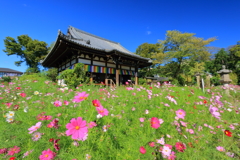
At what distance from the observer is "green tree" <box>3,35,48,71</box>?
1984 centimetres

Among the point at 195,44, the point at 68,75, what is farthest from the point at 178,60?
the point at 68,75

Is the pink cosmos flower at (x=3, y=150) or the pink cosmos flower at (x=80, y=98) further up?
the pink cosmos flower at (x=80, y=98)

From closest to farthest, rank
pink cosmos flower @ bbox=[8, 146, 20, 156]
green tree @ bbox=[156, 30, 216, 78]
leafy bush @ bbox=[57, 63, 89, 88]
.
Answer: pink cosmos flower @ bbox=[8, 146, 20, 156]
leafy bush @ bbox=[57, 63, 89, 88]
green tree @ bbox=[156, 30, 216, 78]

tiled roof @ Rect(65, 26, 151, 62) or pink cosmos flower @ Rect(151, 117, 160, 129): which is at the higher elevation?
tiled roof @ Rect(65, 26, 151, 62)

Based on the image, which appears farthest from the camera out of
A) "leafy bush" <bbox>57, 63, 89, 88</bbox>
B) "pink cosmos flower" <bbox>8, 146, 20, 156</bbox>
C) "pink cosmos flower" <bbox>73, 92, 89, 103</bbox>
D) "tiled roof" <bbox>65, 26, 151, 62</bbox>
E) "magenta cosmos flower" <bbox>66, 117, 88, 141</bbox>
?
"tiled roof" <bbox>65, 26, 151, 62</bbox>

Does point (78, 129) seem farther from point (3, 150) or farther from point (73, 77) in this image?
point (73, 77)

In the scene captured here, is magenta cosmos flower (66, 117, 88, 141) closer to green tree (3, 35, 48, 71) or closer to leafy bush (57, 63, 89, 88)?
leafy bush (57, 63, 89, 88)

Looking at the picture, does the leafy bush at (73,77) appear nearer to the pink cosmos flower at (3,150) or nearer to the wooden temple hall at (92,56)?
the wooden temple hall at (92,56)

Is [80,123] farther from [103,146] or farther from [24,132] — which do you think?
[24,132]

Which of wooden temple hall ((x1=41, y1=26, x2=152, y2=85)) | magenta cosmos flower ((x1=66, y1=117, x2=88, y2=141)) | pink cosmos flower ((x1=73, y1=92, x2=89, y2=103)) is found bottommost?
magenta cosmos flower ((x1=66, y1=117, x2=88, y2=141))

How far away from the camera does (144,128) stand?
1.30m

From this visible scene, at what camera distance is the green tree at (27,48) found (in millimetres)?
19844

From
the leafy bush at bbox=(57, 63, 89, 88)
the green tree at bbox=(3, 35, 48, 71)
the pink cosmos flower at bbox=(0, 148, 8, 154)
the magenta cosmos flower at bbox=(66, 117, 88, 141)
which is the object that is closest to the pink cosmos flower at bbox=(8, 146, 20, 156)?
the pink cosmos flower at bbox=(0, 148, 8, 154)

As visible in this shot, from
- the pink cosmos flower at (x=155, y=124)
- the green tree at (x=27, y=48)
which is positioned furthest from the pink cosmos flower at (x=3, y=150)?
the green tree at (x=27, y=48)
